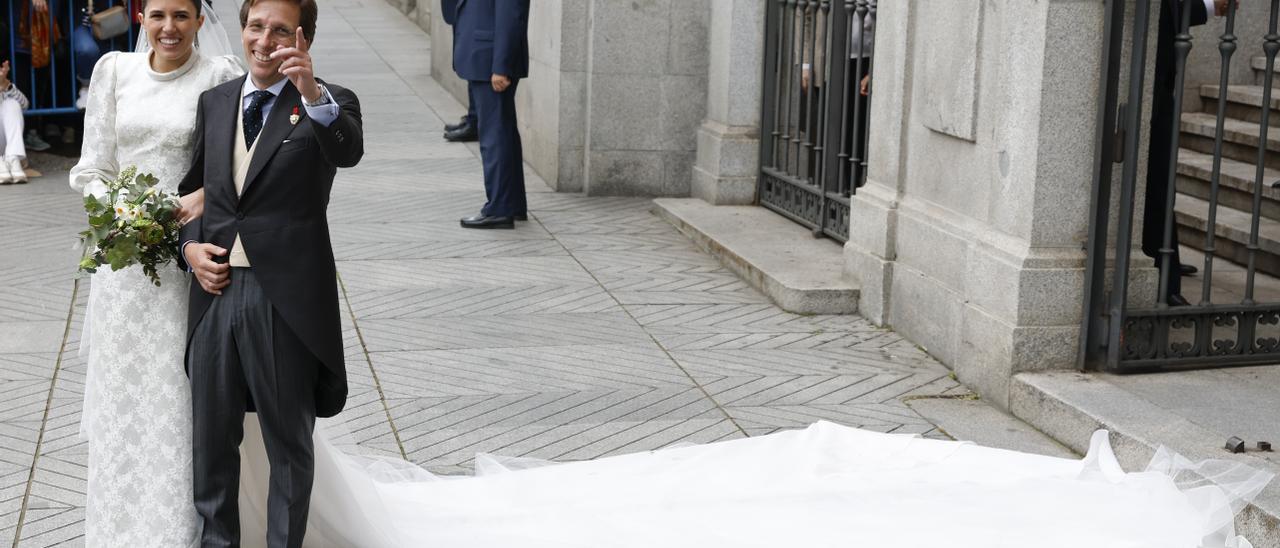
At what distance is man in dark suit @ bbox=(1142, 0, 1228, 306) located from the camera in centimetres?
691

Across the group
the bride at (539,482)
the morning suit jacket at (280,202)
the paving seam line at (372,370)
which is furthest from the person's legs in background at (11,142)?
the morning suit jacket at (280,202)

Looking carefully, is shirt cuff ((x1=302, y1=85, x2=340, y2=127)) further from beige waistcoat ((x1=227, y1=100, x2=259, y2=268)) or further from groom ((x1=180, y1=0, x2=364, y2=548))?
beige waistcoat ((x1=227, y1=100, x2=259, y2=268))

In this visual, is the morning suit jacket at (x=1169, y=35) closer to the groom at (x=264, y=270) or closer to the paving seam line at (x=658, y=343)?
the paving seam line at (x=658, y=343)

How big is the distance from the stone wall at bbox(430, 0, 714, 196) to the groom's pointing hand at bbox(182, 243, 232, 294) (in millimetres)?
7185

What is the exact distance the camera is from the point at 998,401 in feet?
21.7

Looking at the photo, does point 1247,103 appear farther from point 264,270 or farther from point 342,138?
point 264,270

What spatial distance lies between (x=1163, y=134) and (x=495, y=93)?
4.48 m

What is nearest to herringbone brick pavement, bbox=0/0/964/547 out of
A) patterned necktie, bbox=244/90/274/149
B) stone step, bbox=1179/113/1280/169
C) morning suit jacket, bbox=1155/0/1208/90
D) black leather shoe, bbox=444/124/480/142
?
patterned necktie, bbox=244/90/274/149

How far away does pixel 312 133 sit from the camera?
4203 millimetres

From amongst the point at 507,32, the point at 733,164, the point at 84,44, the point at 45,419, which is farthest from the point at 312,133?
the point at 84,44

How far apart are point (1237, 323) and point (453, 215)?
5.56 meters

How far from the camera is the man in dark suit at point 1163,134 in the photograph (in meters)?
6.91

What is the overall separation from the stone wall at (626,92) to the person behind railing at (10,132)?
3869 mm

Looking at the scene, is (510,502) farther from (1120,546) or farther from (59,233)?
(59,233)
